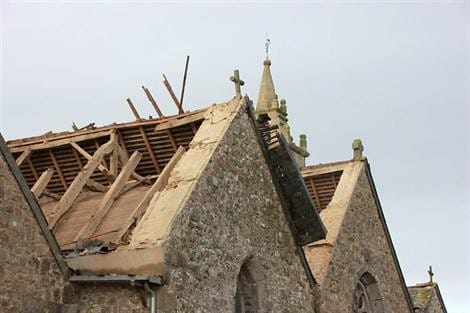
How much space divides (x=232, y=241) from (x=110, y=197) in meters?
2.33

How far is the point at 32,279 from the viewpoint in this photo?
12547 millimetres

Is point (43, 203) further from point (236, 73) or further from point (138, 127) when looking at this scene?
point (236, 73)

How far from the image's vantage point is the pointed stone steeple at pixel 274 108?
38.1 m

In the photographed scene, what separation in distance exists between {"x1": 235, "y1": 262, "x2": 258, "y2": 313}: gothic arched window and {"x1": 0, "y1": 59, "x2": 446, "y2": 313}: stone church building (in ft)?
0.07

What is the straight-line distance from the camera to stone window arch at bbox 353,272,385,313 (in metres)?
21.4

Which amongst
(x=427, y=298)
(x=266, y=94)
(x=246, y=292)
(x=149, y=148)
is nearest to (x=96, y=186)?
(x=149, y=148)

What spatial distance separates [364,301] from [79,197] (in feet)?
25.7

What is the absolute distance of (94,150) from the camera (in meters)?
17.9

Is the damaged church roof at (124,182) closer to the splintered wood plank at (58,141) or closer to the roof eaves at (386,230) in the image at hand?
the splintered wood plank at (58,141)

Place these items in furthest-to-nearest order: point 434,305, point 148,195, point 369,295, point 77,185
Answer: point 434,305, point 369,295, point 77,185, point 148,195

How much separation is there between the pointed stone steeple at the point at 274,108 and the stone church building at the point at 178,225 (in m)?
16.4

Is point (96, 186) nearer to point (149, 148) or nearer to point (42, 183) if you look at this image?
point (42, 183)

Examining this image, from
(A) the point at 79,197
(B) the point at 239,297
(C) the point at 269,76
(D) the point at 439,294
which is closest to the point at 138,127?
(A) the point at 79,197

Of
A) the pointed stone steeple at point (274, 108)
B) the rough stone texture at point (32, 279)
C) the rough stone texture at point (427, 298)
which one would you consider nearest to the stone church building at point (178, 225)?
the rough stone texture at point (32, 279)
